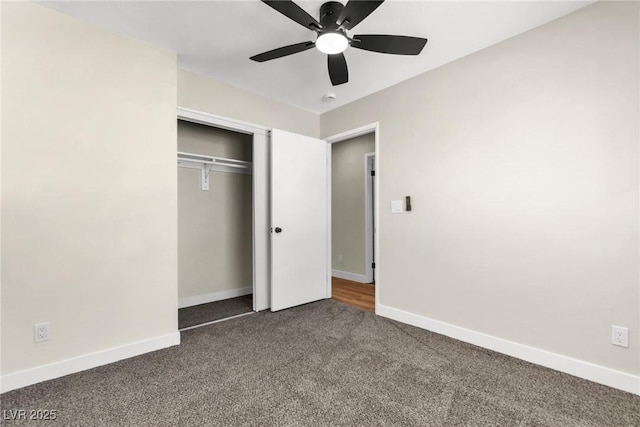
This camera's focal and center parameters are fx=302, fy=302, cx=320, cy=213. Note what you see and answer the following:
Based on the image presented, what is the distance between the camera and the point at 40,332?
1951 mm

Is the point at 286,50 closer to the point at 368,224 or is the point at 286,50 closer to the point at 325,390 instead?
the point at 325,390

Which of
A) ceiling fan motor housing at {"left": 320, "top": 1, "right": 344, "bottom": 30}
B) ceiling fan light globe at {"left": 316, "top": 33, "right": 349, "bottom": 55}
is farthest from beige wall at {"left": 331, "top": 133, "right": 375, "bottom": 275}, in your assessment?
ceiling fan motor housing at {"left": 320, "top": 1, "right": 344, "bottom": 30}

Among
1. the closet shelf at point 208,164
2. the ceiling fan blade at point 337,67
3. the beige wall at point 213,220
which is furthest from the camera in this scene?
the beige wall at point 213,220

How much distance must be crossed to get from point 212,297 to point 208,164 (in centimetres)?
166

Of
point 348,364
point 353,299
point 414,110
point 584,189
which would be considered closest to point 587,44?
point 584,189

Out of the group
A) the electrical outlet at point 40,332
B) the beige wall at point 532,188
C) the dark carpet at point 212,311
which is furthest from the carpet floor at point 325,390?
the dark carpet at point 212,311

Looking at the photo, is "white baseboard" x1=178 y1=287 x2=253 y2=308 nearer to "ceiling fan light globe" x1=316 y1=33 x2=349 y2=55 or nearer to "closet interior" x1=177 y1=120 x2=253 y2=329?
"closet interior" x1=177 y1=120 x2=253 y2=329

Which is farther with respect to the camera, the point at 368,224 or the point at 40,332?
the point at 368,224

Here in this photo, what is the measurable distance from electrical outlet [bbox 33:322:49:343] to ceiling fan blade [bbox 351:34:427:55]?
107 inches

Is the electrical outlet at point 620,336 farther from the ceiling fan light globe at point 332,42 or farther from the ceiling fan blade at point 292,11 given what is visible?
the ceiling fan blade at point 292,11

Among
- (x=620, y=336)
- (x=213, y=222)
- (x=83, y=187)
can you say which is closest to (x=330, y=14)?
(x=83, y=187)

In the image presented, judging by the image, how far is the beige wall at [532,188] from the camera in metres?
1.88

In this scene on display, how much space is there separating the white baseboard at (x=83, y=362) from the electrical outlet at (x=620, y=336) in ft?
10.1

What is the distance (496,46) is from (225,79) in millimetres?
2434
